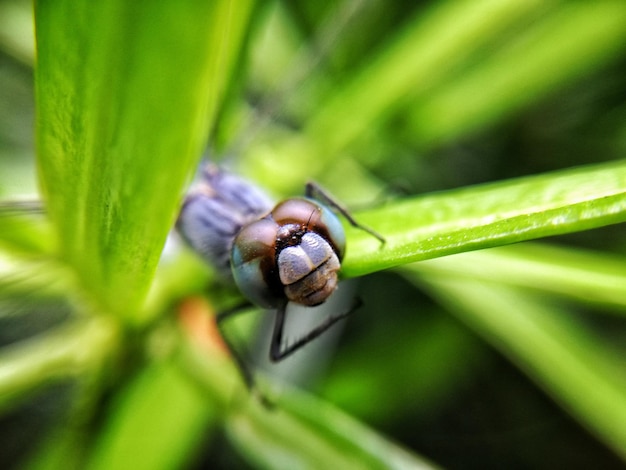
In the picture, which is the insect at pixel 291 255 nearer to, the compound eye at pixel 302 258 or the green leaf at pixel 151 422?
the compound eye at pixel 302 258

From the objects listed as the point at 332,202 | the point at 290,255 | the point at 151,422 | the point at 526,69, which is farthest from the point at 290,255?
the point at 526,69

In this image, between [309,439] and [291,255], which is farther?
[309,439]

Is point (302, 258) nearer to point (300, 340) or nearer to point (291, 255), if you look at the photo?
point (291, 255)

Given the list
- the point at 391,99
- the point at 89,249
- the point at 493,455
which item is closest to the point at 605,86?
the point at 391,99

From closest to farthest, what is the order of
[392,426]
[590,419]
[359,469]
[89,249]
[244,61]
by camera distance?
[89,249] → [359,469] → [244,61] → [590,419] → [392,426]

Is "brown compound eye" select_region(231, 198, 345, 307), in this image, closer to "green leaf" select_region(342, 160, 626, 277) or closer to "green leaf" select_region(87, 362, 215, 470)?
"green leaf" select_region(342, 160, 626, 277)

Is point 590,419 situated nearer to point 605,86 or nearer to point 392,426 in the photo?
point 392,426

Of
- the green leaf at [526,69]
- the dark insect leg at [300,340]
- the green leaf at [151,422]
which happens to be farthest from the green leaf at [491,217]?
the green leaf at [526,69]
